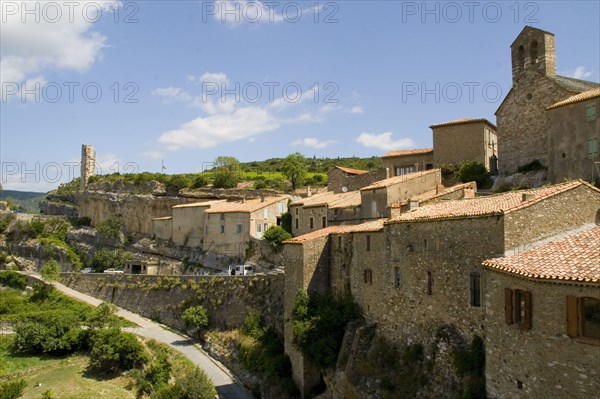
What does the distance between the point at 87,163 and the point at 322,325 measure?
6857 centimetres

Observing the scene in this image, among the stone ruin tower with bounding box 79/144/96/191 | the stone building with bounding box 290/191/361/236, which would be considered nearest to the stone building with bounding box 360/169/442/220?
the stone building with bounding box 290/191/361/236

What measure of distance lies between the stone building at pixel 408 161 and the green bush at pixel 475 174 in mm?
4908

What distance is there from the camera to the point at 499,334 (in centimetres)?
1608

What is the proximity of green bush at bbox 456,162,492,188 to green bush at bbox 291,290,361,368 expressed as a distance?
14.5 meters

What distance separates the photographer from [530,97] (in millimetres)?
34594

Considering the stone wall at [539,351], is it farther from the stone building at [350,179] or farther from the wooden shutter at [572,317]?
the stone building at [350,179]

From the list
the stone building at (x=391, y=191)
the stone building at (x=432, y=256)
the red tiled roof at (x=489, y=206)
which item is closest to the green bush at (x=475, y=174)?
the stone building at (x=391, y=191)

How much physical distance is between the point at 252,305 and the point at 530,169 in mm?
21545

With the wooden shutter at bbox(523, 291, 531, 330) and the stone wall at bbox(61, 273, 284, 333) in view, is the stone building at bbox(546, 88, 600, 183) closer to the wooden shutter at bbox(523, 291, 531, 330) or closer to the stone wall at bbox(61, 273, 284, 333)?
the wooden shutter at bbox(523, 291, 531, 330)

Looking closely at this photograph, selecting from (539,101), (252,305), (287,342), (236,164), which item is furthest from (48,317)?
(539,101)

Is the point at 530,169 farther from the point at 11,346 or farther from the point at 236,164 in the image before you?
the point at 236,164

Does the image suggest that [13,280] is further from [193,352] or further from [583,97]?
[583,97]

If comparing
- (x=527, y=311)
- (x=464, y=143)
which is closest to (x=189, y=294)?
(x=464, y=143)

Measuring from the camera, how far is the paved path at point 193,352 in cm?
3225
